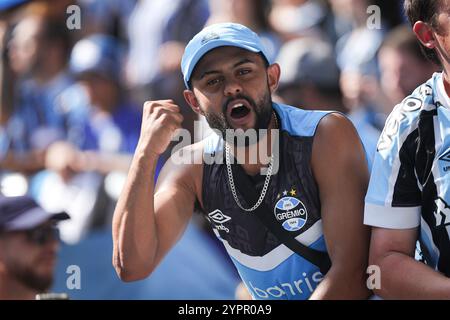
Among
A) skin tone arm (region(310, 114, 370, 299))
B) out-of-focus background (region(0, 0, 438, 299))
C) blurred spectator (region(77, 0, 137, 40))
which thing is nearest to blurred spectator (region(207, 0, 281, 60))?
out-of-focus background (region(0, 0, 438, 299))

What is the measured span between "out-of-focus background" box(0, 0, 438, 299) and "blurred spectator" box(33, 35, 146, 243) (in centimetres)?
1

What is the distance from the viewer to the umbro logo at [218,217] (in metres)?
4.04

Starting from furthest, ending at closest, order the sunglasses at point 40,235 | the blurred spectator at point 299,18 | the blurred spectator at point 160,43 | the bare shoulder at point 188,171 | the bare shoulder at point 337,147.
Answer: the blurred spectator at point 160,43, the blurred spectator at point 299,18, the sunglasses at point 40,235, the bare shoulder at point 188,171, the bare shoulder at point 337,147

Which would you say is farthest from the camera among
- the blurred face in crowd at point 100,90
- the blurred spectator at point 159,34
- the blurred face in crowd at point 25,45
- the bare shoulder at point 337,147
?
the blurred face in crowd at point 25,45

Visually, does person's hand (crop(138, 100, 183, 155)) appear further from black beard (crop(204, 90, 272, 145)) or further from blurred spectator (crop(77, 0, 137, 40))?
blurred spectator (crop(77, 0, 137, 40))

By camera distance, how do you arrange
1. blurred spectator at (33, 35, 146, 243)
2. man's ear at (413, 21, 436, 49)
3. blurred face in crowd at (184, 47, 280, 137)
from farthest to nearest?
1. blurred spectator at (33, 35, 146, 243)
2. blurred face in crowd at (184, 47, 280, 137)
3. man's ear at (413, 21, 436, 49)

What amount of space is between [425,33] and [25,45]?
19.0ft

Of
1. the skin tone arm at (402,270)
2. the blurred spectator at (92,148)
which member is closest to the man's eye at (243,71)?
the skin tone arm at (402,270)

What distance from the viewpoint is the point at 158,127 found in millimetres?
3994

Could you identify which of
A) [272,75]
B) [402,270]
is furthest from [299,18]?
[402,270]

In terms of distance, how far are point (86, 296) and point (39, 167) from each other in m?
1.86

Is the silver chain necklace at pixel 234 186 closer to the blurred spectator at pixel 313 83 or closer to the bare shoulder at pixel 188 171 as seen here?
the bare shoulder at pixel 188 171

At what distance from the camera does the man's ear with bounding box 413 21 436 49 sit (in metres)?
3.52

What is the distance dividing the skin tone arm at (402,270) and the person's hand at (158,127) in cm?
103
